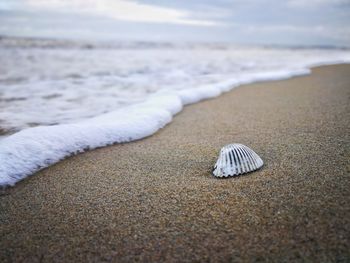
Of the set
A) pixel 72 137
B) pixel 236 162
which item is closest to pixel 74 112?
pixel 72 137

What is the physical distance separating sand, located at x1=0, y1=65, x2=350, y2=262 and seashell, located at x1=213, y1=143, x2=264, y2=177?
0.06 meters

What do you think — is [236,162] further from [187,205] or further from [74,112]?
[74,112]

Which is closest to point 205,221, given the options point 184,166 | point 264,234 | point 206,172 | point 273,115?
point 264,234

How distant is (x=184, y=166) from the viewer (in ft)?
7.56

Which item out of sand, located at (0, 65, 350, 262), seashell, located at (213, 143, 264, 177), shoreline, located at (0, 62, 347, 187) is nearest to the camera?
sand, located at (0, 65, 350, 262)

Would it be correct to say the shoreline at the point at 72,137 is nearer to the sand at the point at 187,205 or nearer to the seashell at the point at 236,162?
the sand at the point at 187,205

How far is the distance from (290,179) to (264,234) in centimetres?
59

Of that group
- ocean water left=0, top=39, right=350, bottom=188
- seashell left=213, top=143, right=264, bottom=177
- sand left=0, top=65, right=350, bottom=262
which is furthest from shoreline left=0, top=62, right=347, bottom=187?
seashell left=213, top=143, right=264, bottom=177

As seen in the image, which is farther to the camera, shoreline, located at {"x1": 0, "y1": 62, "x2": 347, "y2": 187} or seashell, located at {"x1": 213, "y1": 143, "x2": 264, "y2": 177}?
shoreline, located at {"x1": 0, "y1": 62, "x2": 347, "y2": 187}

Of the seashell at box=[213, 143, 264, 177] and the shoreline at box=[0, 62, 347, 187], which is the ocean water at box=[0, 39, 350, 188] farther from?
the seashell at box=[213, 143, 264, 177]

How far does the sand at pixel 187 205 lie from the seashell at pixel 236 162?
0.19 feet

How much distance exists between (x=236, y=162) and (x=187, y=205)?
0.52m

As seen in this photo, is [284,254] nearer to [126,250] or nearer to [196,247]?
[196,247]

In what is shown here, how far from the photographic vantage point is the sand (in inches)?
53.1
